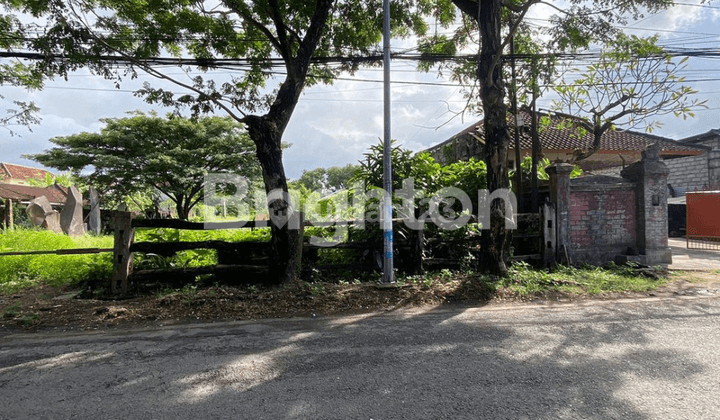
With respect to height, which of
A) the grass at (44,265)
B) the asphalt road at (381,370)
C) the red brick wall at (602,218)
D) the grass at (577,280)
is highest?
the red brick wall at (602,218)

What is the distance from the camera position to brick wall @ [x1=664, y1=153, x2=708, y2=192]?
20.7 m

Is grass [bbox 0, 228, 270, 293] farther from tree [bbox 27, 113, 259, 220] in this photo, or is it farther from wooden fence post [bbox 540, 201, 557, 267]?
tree [bbox 27, 113, 259, 220]

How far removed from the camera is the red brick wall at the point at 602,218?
27.8ft

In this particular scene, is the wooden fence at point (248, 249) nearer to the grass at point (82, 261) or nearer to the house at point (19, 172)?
the grass at point (82, 261)

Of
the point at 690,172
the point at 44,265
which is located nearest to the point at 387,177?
the point at 44,265

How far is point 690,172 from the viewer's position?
2158cm

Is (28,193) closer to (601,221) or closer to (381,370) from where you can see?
(381,370)

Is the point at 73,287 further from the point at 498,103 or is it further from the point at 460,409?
the point at 498,103

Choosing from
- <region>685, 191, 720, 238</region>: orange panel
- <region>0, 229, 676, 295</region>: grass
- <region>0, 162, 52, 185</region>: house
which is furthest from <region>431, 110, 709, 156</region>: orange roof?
<region>0, 162, 52, 185</region>: house

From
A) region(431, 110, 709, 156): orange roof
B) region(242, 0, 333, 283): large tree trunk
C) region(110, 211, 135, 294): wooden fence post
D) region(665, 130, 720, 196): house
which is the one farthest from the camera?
region(665, 130, 720, 196): house

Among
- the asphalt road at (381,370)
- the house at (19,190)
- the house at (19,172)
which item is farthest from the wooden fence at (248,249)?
the house at (19,172)

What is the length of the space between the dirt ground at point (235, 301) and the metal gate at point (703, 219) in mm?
8749

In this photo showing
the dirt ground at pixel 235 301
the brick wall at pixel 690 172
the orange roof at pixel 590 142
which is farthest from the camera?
the brick wall at pixel 690 172

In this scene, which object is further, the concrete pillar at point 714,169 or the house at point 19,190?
the concrete pillar at point 714,169
